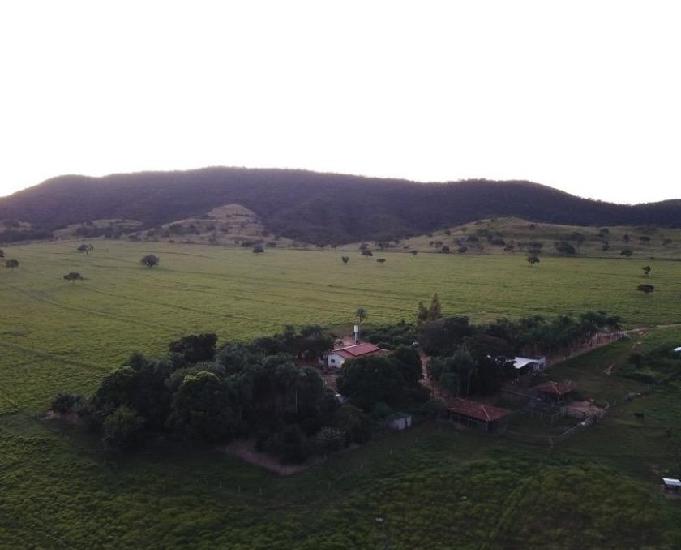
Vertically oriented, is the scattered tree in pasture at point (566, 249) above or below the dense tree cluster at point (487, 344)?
above

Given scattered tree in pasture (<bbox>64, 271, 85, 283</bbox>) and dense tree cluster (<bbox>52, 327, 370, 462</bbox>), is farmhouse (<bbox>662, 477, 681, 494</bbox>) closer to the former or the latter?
dense tree cluster (<bbox>52, 327, 370, 462</bbox>)

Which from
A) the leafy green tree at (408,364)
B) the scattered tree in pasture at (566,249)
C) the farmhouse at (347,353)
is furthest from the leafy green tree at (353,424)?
the scattered tree in pasture at (566,249)

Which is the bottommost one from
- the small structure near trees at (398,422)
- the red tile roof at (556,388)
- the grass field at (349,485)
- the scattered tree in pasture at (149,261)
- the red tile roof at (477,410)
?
the grass field at (349,485)

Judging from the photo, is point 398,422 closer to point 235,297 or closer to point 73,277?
point 235,297

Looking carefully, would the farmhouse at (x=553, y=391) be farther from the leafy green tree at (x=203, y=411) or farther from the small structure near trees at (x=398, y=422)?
the leafy green tree at (x=203, y=411)

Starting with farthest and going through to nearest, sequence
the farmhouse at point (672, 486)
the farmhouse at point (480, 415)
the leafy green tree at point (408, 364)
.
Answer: the leafy green tree at point (408, 364) < the farmhouse at point (480, 415) < the farmhouse at point (672, 486)

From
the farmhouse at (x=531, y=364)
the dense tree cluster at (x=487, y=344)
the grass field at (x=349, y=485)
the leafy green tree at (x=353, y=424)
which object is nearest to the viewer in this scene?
the grass field at (x=349, y=485)
